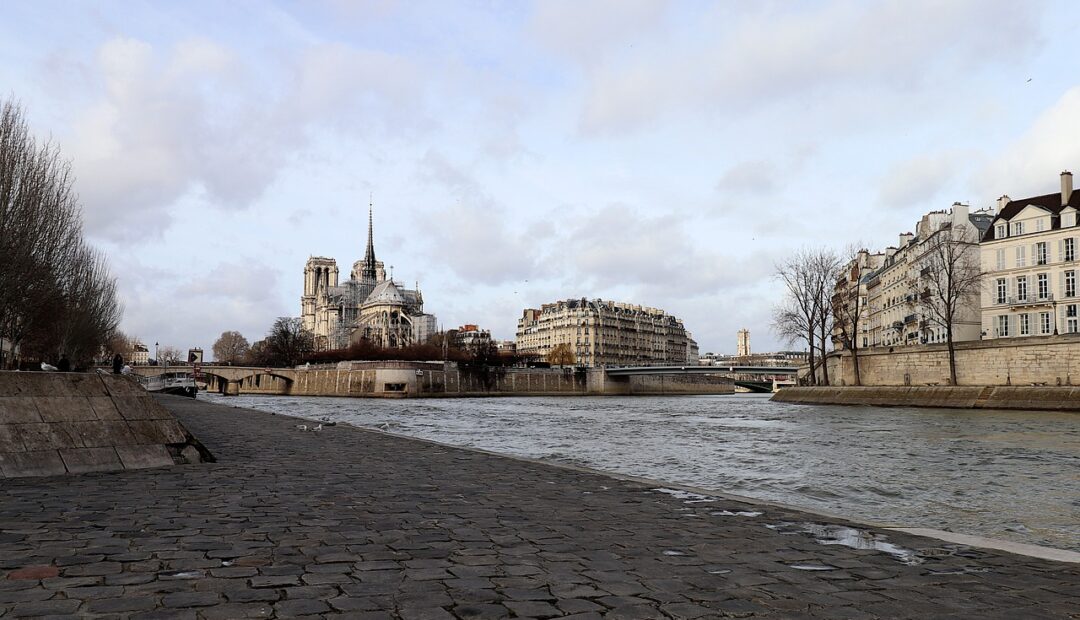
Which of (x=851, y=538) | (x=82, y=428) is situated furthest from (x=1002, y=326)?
(x=82, y=428)

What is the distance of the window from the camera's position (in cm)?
5984

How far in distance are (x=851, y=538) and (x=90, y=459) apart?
10.3 meters

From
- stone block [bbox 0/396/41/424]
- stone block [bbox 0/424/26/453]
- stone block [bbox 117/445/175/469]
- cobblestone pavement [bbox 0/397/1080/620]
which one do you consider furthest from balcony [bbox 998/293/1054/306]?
stone block [bbox 0/424/26/453]

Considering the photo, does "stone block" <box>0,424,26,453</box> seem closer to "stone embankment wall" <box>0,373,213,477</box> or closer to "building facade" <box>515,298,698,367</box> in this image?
"stone embankment wall" <box>0,373,213,477</box>

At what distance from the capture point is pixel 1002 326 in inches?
2367

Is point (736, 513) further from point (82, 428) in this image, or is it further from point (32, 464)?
point (82, 428)

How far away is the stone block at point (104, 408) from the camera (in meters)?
12.0

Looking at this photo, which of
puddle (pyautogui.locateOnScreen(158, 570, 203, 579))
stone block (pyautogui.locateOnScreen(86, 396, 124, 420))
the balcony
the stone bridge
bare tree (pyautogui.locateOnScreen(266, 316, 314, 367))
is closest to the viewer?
puddle (pyautogui.locateOnScreen(158, 570, 203, 579))

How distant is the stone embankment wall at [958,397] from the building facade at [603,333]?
9983 centimetres

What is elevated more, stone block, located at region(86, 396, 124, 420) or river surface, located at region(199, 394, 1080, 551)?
stone block, located at region(86, 396, 124, 420)

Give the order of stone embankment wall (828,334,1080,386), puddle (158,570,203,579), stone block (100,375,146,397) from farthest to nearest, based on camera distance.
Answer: stone embankment wall (828,334,1080,386) → stone block (100,375,146,397) → puddle (158,570,203,579)

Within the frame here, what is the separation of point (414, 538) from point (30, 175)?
79.4ft

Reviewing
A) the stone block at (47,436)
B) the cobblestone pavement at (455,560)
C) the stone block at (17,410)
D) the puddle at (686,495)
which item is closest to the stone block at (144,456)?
the stone block at (47,436)

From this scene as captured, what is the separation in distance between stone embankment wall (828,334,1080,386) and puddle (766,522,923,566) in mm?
50129
